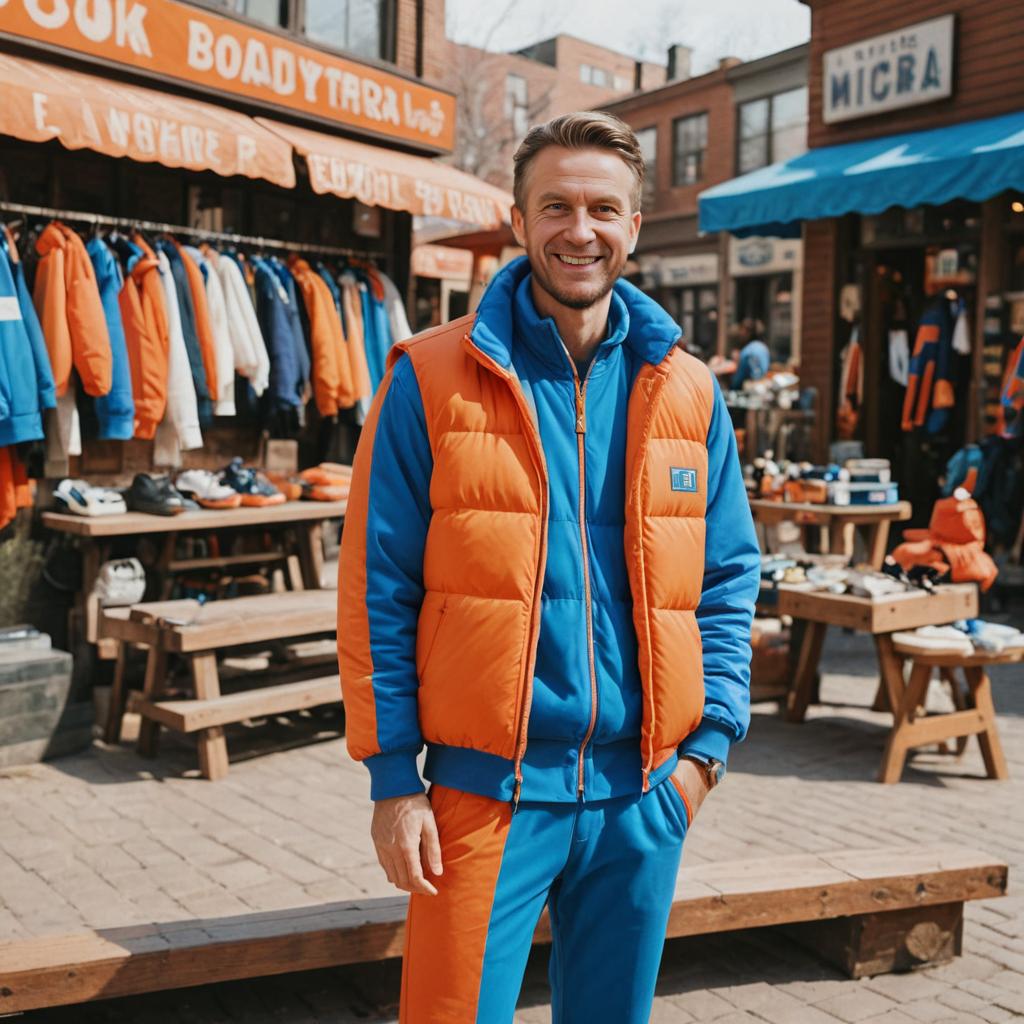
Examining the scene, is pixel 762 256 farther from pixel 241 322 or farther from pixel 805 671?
pixel 805 671

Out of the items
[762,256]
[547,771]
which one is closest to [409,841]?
[547,771]

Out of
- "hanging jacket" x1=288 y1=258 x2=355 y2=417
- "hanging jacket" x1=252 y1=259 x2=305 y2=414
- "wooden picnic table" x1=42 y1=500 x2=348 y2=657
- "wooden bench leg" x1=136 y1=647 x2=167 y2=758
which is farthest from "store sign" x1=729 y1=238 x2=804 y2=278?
"wooden bench leg" x1=136 y1=647 x2=167 y2=758

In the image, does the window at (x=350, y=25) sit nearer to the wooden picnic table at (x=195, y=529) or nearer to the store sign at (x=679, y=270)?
the wooden picnic table at (x=195, y=529)

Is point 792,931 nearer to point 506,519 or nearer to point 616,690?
point 616,690

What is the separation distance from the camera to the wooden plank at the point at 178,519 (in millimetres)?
6459

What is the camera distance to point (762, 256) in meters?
26.7

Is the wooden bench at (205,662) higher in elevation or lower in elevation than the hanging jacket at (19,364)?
lower

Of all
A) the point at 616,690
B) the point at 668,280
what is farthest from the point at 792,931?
the point at 668,280

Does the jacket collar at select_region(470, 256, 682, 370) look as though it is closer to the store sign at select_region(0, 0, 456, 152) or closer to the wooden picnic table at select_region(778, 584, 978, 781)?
the wooden picnic table at select_region(778, 584, 978, 781)

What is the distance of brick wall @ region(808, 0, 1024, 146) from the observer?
11266mm

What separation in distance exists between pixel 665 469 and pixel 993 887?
2333mm

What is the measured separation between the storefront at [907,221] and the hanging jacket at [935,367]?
0.01 metres

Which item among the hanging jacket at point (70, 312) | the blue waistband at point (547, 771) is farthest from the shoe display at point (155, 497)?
the blue waistband at point (547, 771)

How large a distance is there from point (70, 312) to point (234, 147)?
1.50m
